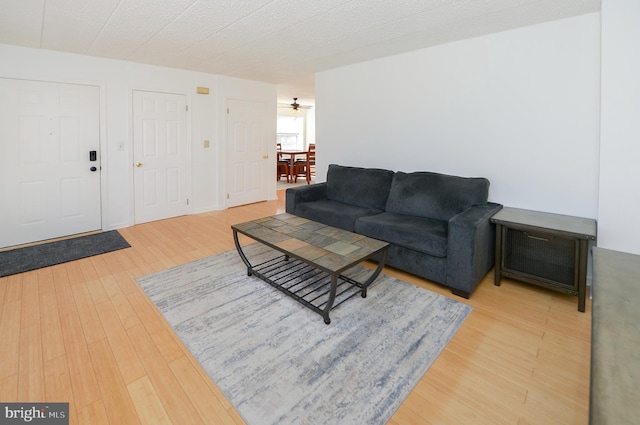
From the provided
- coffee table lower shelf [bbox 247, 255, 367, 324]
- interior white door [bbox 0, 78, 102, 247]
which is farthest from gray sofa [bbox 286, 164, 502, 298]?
interior white door [bbox 0, 78, 102, 247]

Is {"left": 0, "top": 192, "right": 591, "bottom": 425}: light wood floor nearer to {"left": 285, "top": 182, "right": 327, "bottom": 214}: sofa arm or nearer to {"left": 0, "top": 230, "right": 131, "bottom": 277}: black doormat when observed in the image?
{"left": 0, "top": 230, "right": 131, "bottom": 277}: black doormat

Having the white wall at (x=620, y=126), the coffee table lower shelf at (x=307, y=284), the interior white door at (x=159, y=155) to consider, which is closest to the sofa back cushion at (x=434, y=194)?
the white wall at (x=620, y=126)

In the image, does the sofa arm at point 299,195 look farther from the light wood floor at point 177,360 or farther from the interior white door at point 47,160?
the interior white door at point 47,160

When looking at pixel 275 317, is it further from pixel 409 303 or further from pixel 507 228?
pixel 507 228

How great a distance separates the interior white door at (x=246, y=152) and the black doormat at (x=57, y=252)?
2064 mm

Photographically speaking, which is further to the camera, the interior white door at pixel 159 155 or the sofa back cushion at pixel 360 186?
the interior white door at pixel 159 155

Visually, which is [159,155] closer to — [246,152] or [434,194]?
[246,152]

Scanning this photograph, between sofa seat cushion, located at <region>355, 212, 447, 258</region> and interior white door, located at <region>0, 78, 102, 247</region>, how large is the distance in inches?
141

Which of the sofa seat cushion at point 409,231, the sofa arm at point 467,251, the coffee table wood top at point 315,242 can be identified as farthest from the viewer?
the sofa seat cushion at point 409,231

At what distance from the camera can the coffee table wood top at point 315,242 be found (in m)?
2.21

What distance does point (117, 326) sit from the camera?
2199 millimetres

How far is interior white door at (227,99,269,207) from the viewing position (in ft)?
18.1

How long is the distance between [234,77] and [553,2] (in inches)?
171

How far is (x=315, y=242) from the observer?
2.54 m
